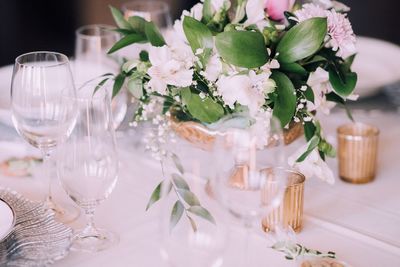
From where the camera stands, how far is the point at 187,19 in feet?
3.79

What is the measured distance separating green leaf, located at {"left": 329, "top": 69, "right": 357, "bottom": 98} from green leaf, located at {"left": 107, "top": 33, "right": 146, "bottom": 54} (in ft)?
1.16

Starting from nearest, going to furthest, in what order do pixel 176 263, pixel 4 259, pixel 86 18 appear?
pixel 176 263 → pixel 4 259 → pixel 86 18

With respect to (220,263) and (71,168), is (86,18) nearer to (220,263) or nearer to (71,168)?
(71,168)

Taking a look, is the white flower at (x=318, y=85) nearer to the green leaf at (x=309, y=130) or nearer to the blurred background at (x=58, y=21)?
the green leaf at (x=309, y=130)

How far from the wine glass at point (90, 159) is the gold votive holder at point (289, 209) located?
0.25 m

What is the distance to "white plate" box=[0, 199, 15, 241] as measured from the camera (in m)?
1.03

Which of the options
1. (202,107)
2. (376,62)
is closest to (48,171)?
(202,107)

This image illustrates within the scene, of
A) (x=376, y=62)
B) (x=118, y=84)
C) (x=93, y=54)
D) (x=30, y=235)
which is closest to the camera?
(x=30, y=235)

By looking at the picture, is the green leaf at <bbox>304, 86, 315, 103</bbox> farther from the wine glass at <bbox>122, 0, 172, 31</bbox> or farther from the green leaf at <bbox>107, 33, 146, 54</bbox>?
the wine glass at <bbox>122, 0, 172, 31</bbox>

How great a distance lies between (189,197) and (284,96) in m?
0.33

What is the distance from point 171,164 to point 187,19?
0.34 meters

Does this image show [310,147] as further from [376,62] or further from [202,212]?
[376,62]

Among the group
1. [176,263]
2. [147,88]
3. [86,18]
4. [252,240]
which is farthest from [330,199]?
[86,18]

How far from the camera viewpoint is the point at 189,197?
0.86 meters
